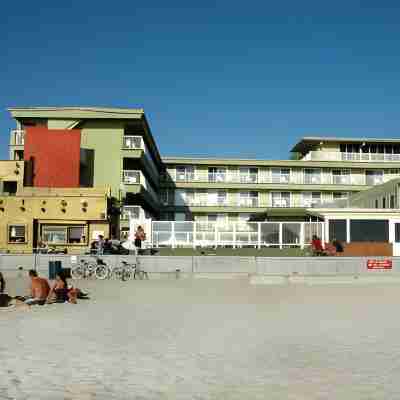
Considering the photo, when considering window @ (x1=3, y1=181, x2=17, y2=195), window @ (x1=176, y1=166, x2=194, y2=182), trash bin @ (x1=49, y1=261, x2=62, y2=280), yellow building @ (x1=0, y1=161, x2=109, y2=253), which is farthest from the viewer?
window @ (x1=176, y1=166, x2=194, y2=182)

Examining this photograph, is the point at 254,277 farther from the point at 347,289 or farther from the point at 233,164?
the point at 233,164

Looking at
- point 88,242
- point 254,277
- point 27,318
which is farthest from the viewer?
point 88,242

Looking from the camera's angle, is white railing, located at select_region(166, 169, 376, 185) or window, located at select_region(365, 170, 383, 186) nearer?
white railing, located at select_region(166, 169, 376, 185)

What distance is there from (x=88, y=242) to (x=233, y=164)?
38638 mm

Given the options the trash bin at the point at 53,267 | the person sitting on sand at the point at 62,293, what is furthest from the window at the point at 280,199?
the person sitting on sand at the point at 62,293

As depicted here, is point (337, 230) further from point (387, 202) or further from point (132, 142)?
point (132, 142)

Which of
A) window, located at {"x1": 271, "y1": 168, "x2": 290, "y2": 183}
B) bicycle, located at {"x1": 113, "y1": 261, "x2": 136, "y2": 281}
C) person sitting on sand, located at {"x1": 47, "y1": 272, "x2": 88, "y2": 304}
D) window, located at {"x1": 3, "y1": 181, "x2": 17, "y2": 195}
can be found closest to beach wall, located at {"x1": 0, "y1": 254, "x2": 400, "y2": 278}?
bicycle, located at {"x1": 113, "y1": 261, "x2": 136, "y2": 281}

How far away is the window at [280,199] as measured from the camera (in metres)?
69.4

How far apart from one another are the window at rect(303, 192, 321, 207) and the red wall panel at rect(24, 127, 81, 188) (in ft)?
106

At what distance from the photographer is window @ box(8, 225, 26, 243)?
32.3 metres

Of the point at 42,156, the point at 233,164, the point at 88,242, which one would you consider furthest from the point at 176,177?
the point at 88,242

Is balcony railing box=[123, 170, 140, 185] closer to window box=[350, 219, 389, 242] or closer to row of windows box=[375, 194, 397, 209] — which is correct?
row of windows box=[375, 194, 397, 209]

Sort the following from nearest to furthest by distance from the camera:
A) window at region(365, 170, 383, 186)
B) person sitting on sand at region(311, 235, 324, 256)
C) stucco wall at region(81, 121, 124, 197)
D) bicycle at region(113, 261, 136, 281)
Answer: bicycle at region(113, 261, 136, 281) < person sitting on sand at region(311, 235, 324, 256) < stucco wall at region(81, 121, 124, 197) < window at region(365, 170, 383, 186)

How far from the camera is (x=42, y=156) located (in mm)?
44625
